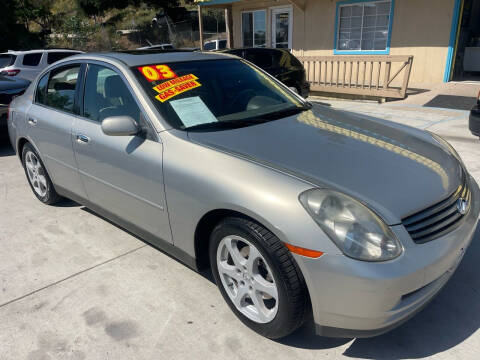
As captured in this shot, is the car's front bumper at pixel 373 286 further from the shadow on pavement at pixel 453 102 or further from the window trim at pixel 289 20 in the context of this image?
the window trim at pixel 289 20

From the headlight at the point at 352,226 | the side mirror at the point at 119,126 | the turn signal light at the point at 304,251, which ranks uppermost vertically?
the side mirror at the point at 119,126

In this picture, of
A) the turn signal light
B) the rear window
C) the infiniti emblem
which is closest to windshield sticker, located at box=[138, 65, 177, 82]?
the turn signal light

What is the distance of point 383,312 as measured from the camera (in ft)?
6.28

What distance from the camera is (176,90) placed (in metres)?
2.95

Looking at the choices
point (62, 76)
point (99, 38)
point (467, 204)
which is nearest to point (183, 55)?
point (62, 76)

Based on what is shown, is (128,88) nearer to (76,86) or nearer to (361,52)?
(76,86)

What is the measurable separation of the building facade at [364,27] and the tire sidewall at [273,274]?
10.4 meters

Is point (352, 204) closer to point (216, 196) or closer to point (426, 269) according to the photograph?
point (426, 269)

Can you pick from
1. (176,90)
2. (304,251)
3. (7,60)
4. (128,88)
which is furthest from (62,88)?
(7,60)

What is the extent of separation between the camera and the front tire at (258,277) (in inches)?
80.3

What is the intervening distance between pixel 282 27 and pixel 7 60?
8.99m

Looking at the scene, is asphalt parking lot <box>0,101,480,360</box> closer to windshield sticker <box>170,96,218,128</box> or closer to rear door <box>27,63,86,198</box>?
rear door <box>27,63,86,198</box>

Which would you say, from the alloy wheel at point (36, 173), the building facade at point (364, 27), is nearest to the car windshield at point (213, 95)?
the alloy wheel at point (36, 173)

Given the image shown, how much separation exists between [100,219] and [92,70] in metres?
1.53
